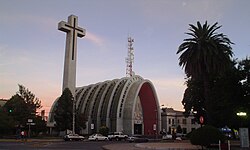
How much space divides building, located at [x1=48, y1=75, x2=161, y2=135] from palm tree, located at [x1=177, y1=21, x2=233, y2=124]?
54557mm

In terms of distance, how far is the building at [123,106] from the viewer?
93.6 m

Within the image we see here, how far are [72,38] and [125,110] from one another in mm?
32994

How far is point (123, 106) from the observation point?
310 ft

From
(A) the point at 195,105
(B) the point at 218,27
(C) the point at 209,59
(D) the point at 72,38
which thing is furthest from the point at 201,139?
(D) the point at 72,38

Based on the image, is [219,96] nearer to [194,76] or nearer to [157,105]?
[194,76]

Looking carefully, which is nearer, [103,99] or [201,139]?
[201,139]

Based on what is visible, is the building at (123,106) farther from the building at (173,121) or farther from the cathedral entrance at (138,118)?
the building at (173,121)

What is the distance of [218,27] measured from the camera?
128 ft

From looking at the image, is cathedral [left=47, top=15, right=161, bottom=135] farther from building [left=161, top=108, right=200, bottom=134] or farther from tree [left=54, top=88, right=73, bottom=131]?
tree [left=54, top=88, right=73, bottom=131]

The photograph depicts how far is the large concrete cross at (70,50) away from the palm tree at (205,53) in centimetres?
3881

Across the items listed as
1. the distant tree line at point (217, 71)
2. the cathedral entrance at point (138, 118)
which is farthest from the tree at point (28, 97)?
the distant tree line at point (217, 71)

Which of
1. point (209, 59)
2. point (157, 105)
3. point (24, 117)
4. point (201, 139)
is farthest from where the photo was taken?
point (157, 105)

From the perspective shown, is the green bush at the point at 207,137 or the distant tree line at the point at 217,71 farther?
the distant tree line at the point at 217,71

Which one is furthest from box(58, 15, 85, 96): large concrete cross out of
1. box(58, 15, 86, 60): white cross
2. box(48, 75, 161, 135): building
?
box(48, 75, 161, 135): building
